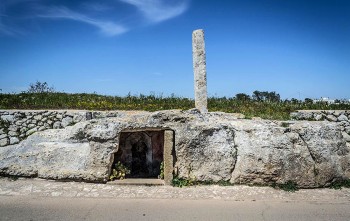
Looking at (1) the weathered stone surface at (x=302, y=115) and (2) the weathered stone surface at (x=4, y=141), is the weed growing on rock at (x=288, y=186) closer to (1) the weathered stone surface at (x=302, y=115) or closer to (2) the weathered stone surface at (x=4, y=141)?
(1) the weathered stone surface at (x=302, y=115)

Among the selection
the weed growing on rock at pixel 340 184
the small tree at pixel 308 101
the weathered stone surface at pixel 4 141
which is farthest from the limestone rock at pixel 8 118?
the small tree at pixel 308 101

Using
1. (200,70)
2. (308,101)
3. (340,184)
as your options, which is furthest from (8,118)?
(308,101)

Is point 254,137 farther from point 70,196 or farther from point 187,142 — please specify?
point 70,196

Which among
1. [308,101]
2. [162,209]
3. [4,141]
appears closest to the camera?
[162,209]

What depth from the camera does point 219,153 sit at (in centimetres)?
791

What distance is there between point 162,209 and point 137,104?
31.7 ft

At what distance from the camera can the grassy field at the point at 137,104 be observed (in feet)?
47.1

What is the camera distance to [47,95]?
55.1 feet

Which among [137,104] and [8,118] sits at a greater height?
[137,104]

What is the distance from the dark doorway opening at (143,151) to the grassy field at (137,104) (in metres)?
5.12

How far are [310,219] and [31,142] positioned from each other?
7.97 meters

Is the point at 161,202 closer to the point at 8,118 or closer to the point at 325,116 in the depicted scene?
the point at 8,118

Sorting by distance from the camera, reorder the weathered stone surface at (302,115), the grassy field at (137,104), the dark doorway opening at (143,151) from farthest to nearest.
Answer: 1. the grassy field at (137,104)
2. the weathered stone surface at (302,115)
3. the dark doorway opening at (143,151)

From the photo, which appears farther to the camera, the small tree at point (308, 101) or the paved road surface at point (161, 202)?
the small tree at point (308, 101)
